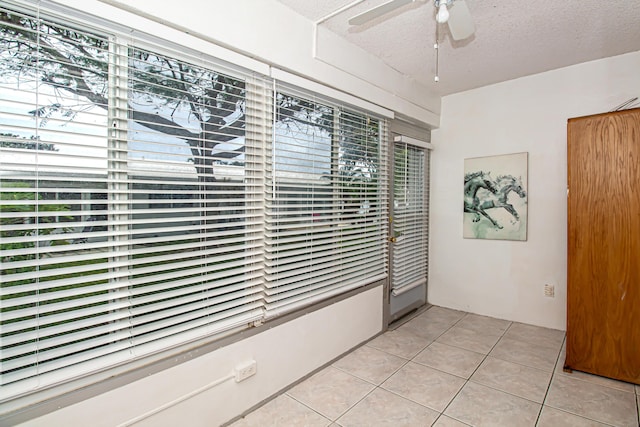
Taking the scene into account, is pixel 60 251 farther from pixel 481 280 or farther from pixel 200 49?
pixel 481 280

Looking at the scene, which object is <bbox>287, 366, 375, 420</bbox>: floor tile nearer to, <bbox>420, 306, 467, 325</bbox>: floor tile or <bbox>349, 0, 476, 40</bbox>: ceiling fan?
<bbox>420, 306, 467, 325</bbox>: floor tile

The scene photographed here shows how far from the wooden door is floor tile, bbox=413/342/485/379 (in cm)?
68

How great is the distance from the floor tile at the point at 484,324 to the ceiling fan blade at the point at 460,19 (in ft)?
8.89

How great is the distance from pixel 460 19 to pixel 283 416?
2.54m

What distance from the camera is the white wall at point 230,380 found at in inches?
55.2

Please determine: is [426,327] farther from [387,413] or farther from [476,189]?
[476,189]

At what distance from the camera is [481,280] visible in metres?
3.59

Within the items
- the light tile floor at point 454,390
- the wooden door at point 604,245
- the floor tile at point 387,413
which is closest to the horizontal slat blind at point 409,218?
the light tile floor at point 454,390

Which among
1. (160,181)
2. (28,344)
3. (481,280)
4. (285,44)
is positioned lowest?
(481,280)

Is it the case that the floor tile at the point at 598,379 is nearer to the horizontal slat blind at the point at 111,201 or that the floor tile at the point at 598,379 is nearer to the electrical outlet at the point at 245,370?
the electrical outlet at the point at 245,370

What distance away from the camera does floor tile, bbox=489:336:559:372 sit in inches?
99.7

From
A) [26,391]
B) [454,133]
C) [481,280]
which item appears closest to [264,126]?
[26,391]

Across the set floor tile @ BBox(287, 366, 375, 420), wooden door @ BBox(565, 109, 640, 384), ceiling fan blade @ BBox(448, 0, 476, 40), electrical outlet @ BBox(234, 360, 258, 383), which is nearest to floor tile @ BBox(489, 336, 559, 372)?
wooden door @ BBox(565, 109, 640, 384)

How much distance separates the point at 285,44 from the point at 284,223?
46.6 inches
